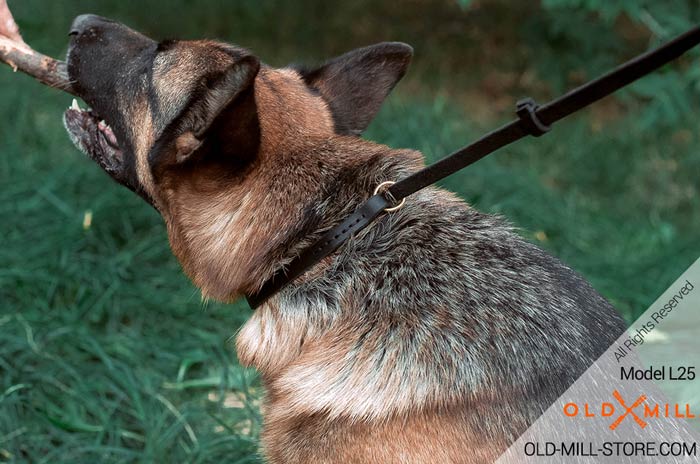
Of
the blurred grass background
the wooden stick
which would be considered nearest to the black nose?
the wooden stick

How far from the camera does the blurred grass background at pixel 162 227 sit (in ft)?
12.4

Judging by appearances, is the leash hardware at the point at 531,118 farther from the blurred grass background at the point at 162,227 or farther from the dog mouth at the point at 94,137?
the blurred grass background at the point at 162,227

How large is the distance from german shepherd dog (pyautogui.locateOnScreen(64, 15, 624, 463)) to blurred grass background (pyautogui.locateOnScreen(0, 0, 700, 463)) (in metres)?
1.04

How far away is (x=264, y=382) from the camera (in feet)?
9.01

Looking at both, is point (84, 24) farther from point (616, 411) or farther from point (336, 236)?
point (616, 411)

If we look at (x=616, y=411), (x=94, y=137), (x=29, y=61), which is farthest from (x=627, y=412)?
(x=29, y=61)

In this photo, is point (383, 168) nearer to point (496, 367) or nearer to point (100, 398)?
point (496, 367)

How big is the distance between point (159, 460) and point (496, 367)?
1.67 m

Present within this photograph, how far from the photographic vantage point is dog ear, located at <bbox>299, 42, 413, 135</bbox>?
3158mm

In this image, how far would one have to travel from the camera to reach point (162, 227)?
4.93 metres

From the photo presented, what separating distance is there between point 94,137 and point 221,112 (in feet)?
2.75

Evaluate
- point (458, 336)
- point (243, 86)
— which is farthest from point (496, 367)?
point (243, 86)

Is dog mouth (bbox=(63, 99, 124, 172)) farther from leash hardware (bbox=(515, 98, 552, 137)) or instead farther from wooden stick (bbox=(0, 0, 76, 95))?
leash hardware (bbox=(515, 98, 552, 137))

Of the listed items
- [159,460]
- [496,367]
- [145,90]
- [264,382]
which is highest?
[145,90]
